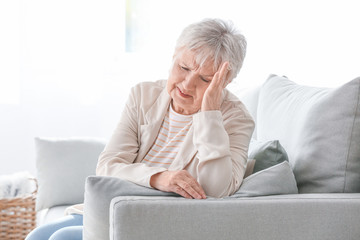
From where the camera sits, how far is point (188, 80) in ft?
5.01

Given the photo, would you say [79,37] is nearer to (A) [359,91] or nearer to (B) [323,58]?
(B) [323,58]

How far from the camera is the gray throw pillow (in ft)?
4.38

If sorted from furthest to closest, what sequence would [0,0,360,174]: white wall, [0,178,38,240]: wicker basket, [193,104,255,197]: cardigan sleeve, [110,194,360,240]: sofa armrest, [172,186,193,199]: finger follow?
[0,0,360,174]: white wall
[0,178,38,240]: wicker basket
[193,104,255,197]: cardigan sleeve
[172,186,193,199]: finger
[110,194,360,240]: sofa armrest

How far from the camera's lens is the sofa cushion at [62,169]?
2400 millimetres

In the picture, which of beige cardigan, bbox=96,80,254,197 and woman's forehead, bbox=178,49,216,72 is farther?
woman's forehead, bbox=178,49,216,72

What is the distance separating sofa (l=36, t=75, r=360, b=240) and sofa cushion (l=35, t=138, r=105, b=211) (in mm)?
957

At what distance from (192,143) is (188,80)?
19 cm

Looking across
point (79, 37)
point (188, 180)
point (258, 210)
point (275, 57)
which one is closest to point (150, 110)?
point (188, 180)

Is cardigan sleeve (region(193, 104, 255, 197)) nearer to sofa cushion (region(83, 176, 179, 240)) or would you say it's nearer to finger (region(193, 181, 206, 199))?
finger (region(193, 181, 206, 199))

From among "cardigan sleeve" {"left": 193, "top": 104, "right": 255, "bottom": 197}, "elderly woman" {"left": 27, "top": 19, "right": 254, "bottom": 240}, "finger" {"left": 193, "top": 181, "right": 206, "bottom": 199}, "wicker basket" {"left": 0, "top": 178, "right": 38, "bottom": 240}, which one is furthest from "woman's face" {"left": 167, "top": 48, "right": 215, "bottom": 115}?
"wicker basket" {"left": 0, "top": 178, "right": 38, "bottom": 240}

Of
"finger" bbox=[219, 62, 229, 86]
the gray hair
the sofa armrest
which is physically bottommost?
the sofa armrest

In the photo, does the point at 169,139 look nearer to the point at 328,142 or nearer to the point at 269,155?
the point at 269,155

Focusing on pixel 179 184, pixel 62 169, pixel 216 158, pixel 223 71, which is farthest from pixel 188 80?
pixel 62 169

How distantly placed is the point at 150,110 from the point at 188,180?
0.40 metres
